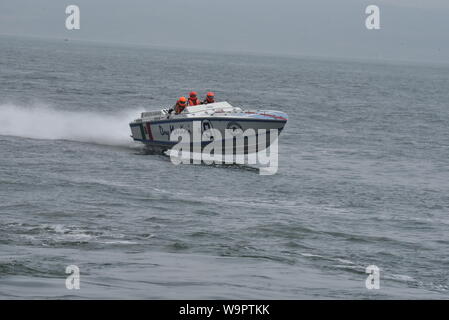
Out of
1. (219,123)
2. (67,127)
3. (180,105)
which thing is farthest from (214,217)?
(67,127)

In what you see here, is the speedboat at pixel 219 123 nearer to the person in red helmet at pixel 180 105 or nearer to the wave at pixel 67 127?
the person in red helmet at pixel 180 105

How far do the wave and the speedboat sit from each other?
12.9 ft

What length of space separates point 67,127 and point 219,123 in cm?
1016

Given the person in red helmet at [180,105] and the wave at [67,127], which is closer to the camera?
the person in red helmet at [180,105]

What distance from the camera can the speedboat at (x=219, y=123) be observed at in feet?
79.1

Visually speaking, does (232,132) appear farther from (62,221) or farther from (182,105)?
(62,221)

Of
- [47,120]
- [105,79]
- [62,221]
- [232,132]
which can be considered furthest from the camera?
[105,79]

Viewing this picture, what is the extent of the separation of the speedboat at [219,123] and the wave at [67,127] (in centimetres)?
394

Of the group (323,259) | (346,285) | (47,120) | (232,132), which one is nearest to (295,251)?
(323,259)

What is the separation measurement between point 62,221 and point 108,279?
15.5 feet

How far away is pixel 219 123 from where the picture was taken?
960 inches

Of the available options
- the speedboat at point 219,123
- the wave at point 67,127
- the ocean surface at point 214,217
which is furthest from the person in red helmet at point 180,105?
the wave at point 67,127

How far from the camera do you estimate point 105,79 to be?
73.4m

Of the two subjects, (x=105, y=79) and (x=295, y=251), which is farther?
(x=105, y=79)
